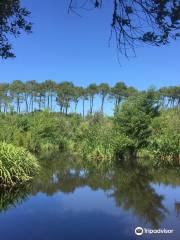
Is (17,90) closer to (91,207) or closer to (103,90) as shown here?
(103,90)

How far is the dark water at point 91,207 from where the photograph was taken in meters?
9.51

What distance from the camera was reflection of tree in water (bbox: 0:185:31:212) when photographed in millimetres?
12446

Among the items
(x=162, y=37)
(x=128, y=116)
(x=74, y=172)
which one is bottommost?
(x=74, y=172)

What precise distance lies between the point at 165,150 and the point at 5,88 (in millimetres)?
40764

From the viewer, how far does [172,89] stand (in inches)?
2347

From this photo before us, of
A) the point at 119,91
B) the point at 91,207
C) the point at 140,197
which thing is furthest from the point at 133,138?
the point at 119,91

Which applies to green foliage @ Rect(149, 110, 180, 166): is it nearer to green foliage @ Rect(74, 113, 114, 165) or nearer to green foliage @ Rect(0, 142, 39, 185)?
green foliage @ Rect(74, 113, 114, 165)

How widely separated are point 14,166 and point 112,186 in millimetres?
3897

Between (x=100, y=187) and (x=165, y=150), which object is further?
(x=165, y=150)

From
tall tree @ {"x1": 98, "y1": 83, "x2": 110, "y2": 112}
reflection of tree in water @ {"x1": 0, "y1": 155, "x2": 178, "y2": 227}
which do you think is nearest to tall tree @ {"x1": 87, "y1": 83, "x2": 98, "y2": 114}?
tall tree @ {"x1": 98, "y1": 83, "x2": 110, "y2": 112}

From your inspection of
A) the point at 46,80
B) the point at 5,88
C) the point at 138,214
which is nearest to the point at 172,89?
the point at 46,80

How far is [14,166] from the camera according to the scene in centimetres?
1497

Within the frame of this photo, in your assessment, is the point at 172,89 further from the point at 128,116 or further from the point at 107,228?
the point at 107,228

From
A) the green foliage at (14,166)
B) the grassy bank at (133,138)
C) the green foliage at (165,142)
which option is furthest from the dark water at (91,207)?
the grassy bank at (133,138)
